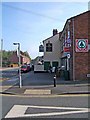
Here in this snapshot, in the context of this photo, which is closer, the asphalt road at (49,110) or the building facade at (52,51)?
the asphalt road at (49,110)

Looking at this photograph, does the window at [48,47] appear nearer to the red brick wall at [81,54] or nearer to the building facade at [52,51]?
the building facade at [52,51]

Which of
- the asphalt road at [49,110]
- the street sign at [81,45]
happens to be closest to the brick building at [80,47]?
the street sign at [81,45]

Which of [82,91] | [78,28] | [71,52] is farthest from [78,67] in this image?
[82,91]

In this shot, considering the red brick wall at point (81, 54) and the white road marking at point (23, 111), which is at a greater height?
the red brick wall at point (81, 54)

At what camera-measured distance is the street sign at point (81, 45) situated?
26219 mm

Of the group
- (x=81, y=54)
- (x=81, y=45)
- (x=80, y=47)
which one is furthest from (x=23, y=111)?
(x=81, y=45)

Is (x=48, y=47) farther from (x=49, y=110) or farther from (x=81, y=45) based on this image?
(x=49, y=110)

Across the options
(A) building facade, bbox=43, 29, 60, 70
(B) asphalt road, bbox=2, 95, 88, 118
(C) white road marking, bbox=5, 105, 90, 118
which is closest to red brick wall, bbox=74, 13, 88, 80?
(B) asphalt road, bbox=2, 95, 88, 118

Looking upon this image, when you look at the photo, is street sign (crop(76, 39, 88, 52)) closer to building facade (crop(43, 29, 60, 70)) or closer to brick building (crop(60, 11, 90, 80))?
brick building (crop(60, 11, 90, 80))

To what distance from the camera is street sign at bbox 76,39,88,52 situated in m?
26.2

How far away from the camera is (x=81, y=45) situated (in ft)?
86.7

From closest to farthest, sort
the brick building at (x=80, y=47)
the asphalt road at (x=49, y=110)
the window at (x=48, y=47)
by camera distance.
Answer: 1. the asphalt road at (x=49, y=110)
2. the brick building at (x=80, y=47)
3. the window at (x=48, y=47)

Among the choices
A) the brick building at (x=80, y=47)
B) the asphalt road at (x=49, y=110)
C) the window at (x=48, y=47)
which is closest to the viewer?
the asphalt road at (x=49, y=110)

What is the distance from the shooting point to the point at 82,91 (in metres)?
17.5
